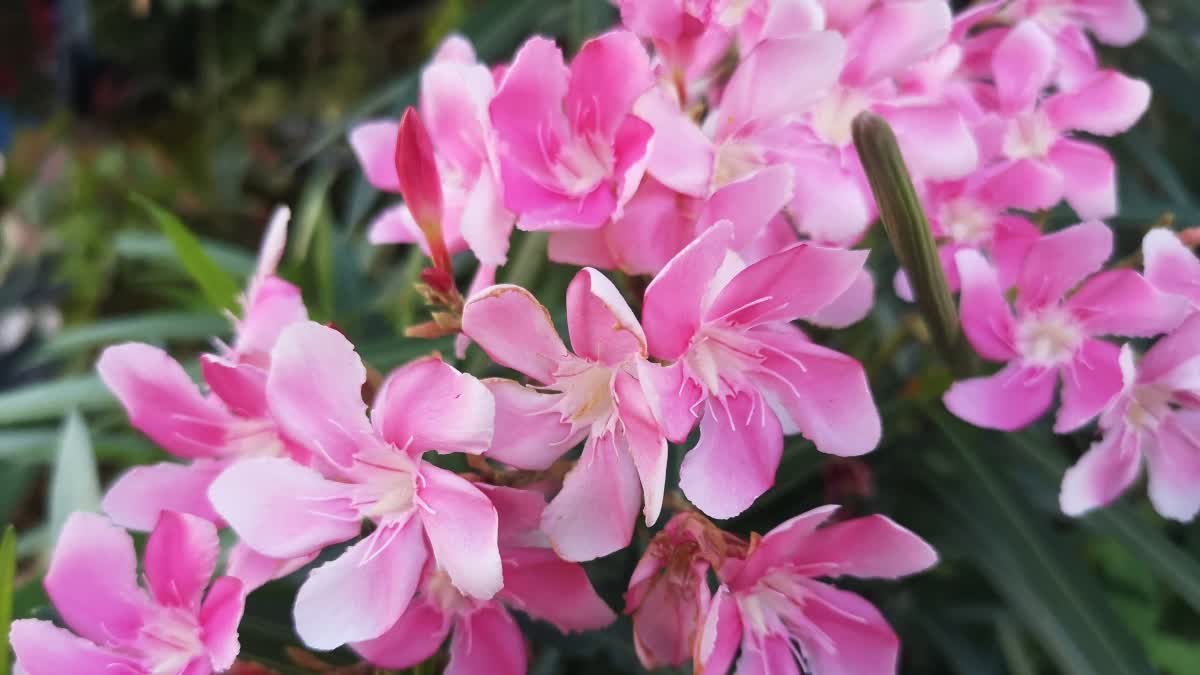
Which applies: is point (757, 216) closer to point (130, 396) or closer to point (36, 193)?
point (130, 396)

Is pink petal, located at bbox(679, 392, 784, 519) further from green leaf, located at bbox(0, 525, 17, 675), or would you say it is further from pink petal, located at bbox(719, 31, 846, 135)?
green leaf, located at bbox(0, 525, 17, 675)

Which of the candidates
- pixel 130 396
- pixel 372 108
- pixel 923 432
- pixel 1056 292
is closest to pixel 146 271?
pixel 372 108

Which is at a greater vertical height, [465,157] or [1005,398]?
[465,157]

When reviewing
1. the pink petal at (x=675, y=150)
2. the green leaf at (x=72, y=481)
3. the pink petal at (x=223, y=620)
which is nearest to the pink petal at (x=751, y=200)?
the pink petal at (x=675, y=150)

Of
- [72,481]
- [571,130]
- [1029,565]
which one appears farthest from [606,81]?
[72,481]

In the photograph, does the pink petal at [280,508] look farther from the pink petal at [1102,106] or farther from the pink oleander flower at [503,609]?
the pink petal at [1102,106]

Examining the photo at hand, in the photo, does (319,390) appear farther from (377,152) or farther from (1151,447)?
(1151,447)
